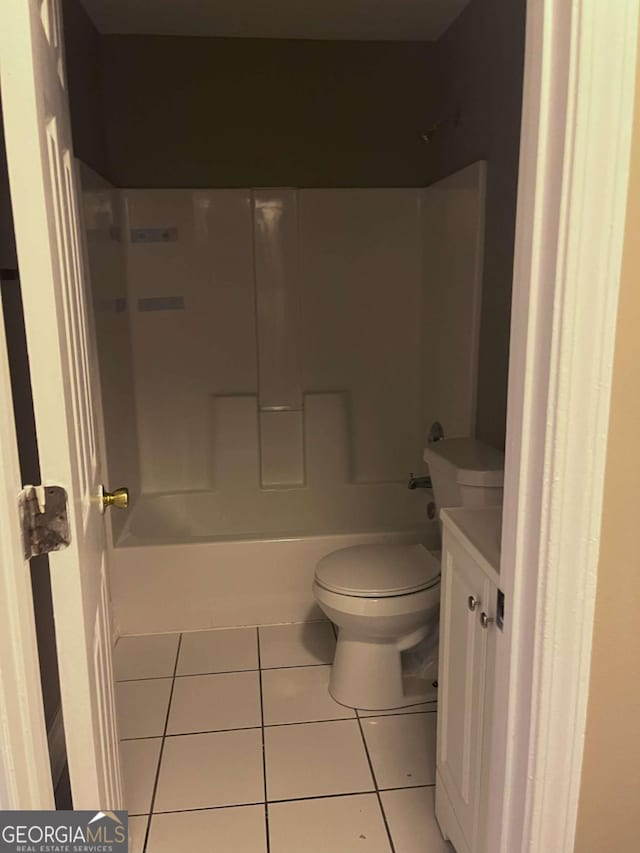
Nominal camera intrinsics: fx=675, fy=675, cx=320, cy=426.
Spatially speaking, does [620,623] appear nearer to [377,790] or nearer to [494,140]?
[377,790]

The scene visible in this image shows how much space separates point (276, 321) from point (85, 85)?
1.26 metres

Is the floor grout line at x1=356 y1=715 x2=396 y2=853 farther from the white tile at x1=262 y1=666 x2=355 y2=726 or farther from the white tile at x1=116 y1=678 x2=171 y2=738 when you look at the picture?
the white tile at x1=116 y1=678 x2=171 y2=738

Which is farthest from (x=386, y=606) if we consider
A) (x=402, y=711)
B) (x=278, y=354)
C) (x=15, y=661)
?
(x=278, y=354)

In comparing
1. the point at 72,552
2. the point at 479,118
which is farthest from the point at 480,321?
the point at 72,552

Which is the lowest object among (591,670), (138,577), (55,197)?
(138,577)

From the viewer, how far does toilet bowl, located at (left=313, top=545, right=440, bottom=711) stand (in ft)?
6.79

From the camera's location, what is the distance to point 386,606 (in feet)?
6.74

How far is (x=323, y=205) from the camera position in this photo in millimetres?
3203

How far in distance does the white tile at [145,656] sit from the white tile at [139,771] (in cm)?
37

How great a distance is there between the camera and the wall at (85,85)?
8.00ft

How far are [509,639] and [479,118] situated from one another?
2.11 meters

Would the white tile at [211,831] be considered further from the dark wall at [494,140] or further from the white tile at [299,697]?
the dark wall at [494,140]

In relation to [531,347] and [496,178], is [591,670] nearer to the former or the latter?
[531,347]

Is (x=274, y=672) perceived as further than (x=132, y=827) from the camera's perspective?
Yes
